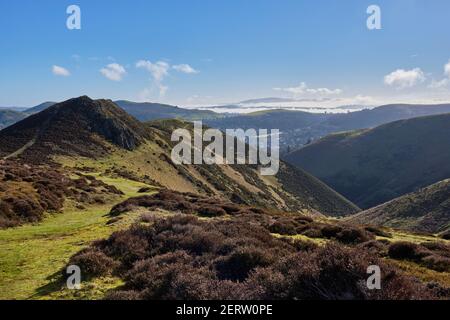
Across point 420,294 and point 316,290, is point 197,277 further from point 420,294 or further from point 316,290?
point 420,294

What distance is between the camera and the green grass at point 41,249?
44.2 ft

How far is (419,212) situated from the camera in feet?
366

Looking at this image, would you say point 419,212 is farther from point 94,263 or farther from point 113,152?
point 94,263

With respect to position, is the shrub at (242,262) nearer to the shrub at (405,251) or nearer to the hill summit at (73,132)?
the shrub at (405,251)

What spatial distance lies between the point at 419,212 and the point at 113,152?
3419 inches

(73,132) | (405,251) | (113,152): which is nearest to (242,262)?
(405,251)

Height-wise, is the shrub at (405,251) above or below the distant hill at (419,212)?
above

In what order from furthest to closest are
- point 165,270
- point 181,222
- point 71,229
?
point 71,229 → point 181,222 → point 165,270

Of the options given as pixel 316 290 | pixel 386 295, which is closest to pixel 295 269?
pixel 316 290

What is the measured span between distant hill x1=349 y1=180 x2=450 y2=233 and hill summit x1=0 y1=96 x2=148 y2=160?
248ft

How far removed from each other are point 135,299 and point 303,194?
15919cm

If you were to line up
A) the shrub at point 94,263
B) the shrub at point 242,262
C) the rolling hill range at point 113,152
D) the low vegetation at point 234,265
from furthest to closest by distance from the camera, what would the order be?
the rolling hill range at point 113,152, the shrub at point 94,263, the shrub at point 242,262, the low vegetation at point 234,265

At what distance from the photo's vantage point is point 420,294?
356 inches

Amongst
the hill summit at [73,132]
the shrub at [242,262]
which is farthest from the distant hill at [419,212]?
the shrub at [242,262]
